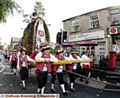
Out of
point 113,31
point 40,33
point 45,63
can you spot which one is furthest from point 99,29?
point 45,63

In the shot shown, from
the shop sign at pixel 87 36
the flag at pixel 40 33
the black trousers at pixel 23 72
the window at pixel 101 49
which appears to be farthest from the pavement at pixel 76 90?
the shop sign at pixel 87 36

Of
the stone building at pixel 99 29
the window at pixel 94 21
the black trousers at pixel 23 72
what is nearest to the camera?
the black trousers at pixel 23 72

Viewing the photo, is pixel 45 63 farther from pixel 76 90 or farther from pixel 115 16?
pixel 115 16

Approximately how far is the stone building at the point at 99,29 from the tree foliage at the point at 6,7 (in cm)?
1019

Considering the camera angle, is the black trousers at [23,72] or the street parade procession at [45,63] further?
the black trousers at [23,72]

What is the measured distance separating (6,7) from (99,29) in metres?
12.2

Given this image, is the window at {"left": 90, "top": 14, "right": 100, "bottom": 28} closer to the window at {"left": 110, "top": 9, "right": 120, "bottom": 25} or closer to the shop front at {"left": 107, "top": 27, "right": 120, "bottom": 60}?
the window at {"left": 110, "top": 9, "right": 120, "bottom": 25}

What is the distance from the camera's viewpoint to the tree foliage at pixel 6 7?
25.6 feet

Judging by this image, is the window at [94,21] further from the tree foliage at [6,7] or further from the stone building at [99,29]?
the tree foliage at [6,7]

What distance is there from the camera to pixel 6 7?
8.10m

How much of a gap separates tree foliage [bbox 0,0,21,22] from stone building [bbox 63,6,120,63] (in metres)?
10.2

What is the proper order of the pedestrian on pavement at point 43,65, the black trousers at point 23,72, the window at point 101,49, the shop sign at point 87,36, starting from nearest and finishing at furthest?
the pedestrian on pavement at point 43,65 < the black trousers at point 23,72 < the window at point 101,49 < the shop sign at point 87,36

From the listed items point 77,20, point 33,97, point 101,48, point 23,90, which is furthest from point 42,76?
point 77,20

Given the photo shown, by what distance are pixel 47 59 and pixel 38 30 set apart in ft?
10.6
